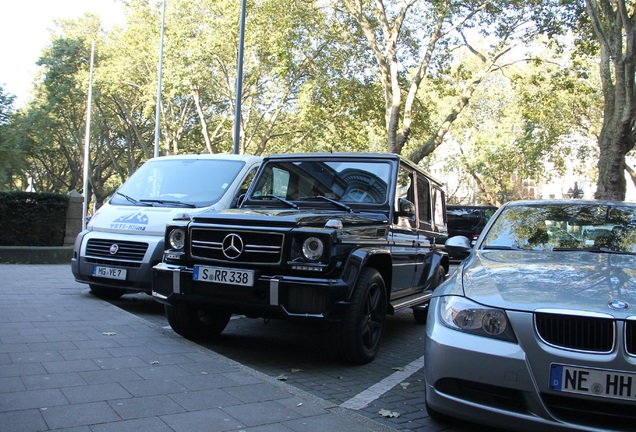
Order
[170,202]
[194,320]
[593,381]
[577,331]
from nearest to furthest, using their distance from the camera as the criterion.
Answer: [593,381], [577,331], [194,320], [170,202]

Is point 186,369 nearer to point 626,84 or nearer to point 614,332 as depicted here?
point 614,332

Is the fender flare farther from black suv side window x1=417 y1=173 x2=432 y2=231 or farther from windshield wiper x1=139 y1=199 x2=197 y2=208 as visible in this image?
windshield wiper x1=139 y1=199 x2=197 y2=208

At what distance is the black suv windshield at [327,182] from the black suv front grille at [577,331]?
3.03 metres

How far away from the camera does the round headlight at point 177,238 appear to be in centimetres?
543

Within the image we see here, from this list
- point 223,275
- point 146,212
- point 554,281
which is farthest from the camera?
point 146,212

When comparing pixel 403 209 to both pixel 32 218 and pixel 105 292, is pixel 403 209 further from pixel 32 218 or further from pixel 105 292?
pixel 32 218

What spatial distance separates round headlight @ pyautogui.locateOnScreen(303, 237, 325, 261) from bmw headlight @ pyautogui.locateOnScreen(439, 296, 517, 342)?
54.9 inches

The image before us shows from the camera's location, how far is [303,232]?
4781 millimetres

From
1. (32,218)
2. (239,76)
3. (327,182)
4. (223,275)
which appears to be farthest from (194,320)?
(239,76)

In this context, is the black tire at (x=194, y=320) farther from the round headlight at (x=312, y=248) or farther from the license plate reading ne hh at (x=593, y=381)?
the license plate reading ne hh at (x=593, y=381)

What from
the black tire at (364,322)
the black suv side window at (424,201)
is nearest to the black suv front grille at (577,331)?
the black tire at (364,322)

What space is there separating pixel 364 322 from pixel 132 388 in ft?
6.95

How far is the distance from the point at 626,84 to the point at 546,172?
99.8ft

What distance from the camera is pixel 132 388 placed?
3955 millimetres
